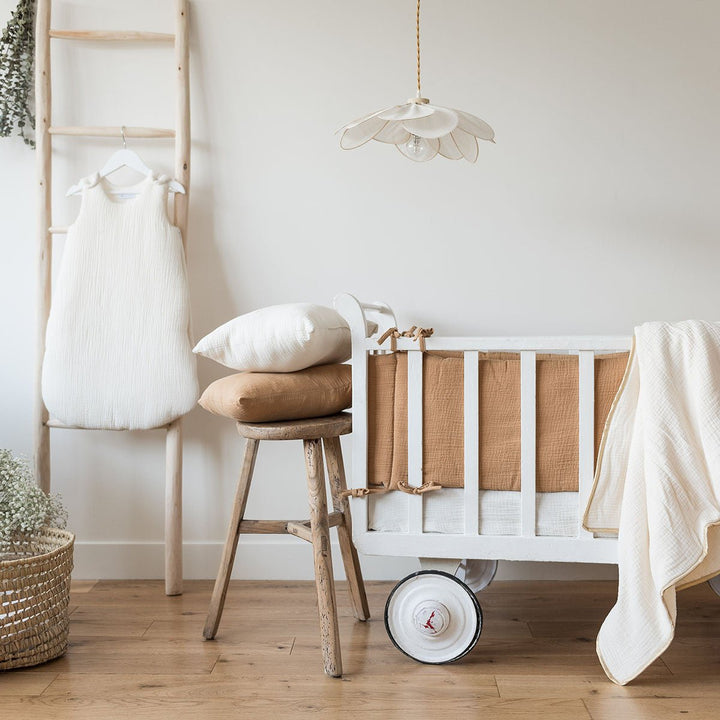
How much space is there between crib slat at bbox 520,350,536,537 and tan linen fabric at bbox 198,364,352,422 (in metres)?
0.37

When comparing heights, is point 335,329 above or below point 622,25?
below

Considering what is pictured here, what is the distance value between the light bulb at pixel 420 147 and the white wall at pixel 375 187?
324 millimetres

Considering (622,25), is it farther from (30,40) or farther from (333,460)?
(30,40)

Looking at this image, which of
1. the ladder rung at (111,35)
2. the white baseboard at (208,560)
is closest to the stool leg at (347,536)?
the white baseboard at (208,560)

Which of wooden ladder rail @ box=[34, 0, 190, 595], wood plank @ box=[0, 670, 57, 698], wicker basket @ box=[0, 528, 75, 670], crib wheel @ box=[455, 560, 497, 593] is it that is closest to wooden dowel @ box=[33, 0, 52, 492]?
wooden ladder rail @ box=[34, 0, 190, 595]

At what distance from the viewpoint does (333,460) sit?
6.34ft

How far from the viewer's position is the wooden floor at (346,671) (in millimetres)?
1485

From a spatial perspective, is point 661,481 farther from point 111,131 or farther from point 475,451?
point 111,131

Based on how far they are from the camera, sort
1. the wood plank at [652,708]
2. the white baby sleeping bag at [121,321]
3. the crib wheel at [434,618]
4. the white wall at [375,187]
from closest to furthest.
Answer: the wood plank at [652,708]
the crib wheel at [434,618]
the white baby sleeping bag at [121,321]
the white wall at [375,187]

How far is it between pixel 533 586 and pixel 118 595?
1.11 meters

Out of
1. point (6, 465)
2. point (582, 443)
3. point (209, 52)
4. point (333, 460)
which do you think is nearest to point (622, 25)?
point (209, 52)

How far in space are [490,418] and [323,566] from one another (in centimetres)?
44

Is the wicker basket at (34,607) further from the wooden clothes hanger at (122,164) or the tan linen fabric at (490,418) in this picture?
the wooden clothes hanger at (122,164)

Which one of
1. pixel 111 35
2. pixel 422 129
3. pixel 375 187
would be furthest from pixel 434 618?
pixel 111 35
